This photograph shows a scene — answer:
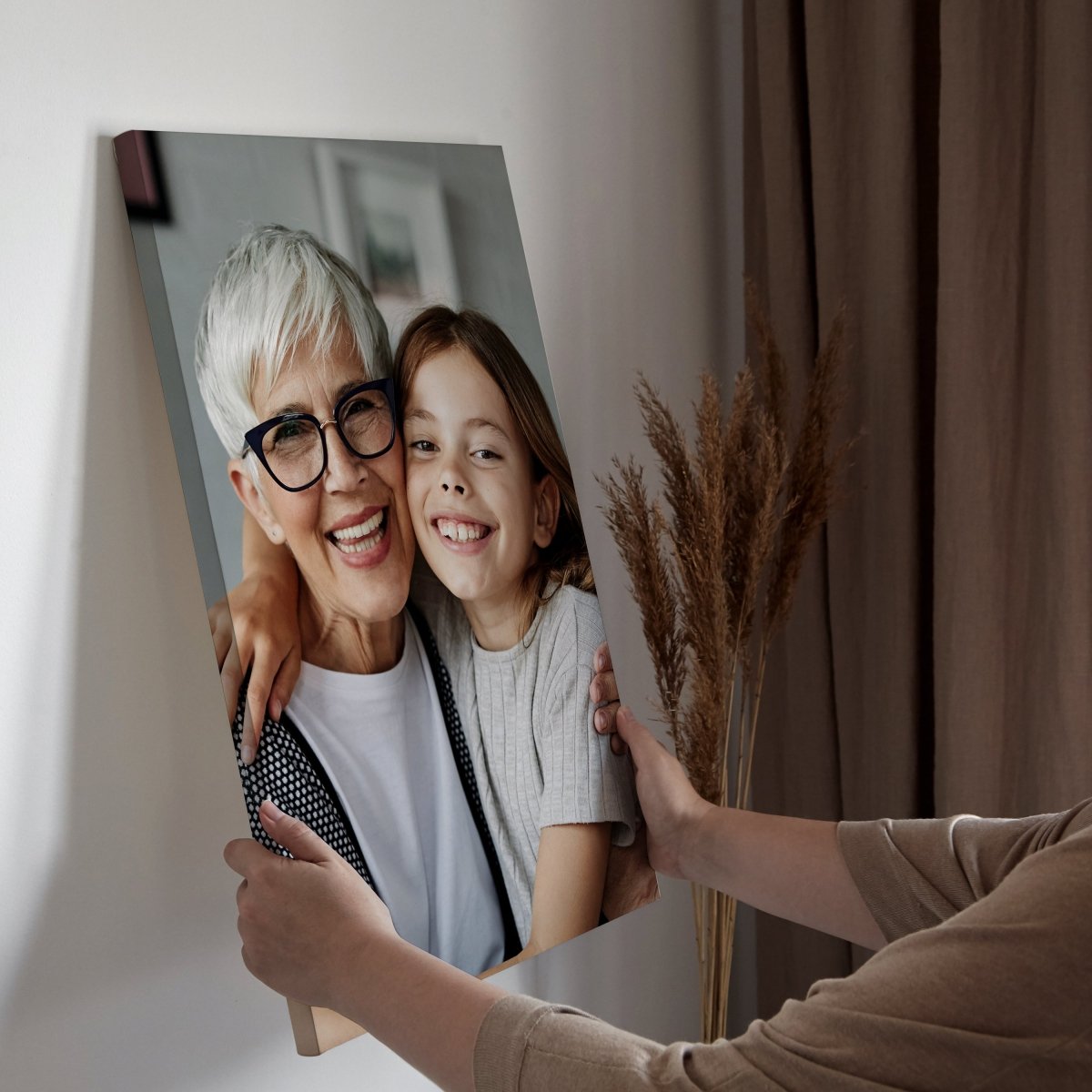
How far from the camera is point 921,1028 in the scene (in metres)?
0.77

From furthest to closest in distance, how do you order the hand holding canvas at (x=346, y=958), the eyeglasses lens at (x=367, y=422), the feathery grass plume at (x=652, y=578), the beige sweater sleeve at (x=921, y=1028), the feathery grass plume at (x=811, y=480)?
the feathery grass plume at (x=811, y=480), the feathery grass plume at (x=652, y=578), the eyeglasses lens at (x=367, y=422), the hand holding canvas at (x=346, y=958), the beige sweater sleeve at (x=921, y=1028)

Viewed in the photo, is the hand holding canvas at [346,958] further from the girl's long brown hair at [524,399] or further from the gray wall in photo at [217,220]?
the girl's long brown hair at [524,399]

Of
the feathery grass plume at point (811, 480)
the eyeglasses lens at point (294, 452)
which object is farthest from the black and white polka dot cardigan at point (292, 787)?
the feathery grass plume at point (811, 480)

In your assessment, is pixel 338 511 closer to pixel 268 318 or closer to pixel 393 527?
pixel 393 527

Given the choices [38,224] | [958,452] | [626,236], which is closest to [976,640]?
[958,452]

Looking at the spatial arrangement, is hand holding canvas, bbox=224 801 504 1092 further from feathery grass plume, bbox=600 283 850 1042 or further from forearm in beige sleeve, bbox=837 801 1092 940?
feathery grass plume, bbox=600 283 850 1042

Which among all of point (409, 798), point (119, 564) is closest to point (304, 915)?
point (409, 798)

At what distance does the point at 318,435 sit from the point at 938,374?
975 millimetres

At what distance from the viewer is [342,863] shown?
1209mm

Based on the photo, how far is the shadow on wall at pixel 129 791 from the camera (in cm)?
121

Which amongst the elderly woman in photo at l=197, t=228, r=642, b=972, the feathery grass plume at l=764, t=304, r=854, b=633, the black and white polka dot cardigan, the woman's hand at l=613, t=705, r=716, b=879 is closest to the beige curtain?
the feathery grass plume at l=764, t=304, r=854, b=633

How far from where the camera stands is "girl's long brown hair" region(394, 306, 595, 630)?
1.37 meters

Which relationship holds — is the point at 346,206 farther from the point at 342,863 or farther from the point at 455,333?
the point at 342,863

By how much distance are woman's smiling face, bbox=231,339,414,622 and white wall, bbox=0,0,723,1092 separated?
136 millimetres
